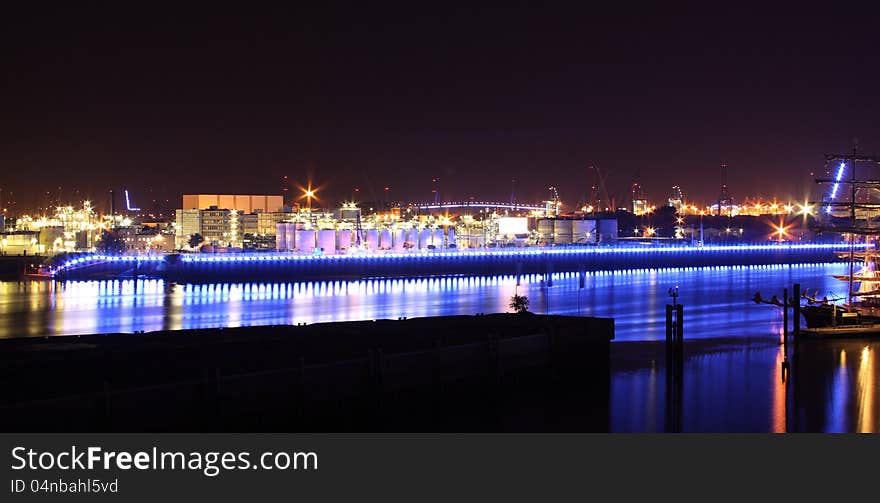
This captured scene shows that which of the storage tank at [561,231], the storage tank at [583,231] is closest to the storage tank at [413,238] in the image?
the storage tank at [561,231]

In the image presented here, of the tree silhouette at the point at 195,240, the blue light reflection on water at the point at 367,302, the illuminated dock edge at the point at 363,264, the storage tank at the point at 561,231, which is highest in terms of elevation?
the storage tank at the point at 561,231

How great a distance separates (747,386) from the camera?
1666 centimetres

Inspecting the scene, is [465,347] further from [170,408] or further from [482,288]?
[482,288]

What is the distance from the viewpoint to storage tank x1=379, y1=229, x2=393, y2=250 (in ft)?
238

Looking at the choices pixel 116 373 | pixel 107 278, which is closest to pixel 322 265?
pixel 107 278

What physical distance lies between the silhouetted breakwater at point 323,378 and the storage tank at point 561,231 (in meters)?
79.3

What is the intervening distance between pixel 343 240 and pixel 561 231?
32898mm

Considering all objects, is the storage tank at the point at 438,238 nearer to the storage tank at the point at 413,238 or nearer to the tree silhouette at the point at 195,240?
the storage tank at the point at 413,238

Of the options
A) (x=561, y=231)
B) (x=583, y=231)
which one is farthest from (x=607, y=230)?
(x=561, y=231)

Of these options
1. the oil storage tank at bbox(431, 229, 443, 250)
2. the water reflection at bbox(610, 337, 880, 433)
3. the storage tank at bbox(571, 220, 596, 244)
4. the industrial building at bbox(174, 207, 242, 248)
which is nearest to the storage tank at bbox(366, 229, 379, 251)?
the oil storage tank at bbox(431, 229, 443, 250)

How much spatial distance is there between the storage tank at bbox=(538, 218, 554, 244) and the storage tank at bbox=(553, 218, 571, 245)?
18.0 inches

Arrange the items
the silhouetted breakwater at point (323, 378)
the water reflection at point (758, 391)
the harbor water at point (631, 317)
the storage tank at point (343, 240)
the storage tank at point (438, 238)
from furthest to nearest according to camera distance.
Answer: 1. the storage tank at point (438, 238)
2. the storage tank at point (343, 240)
3. the harbor water at point (631, 317)
4. the water reflection at point (758, 391)
5. the silhouetted breakwater at point (323, 378)

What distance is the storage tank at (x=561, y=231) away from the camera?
314ft

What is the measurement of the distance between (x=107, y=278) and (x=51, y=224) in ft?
114
